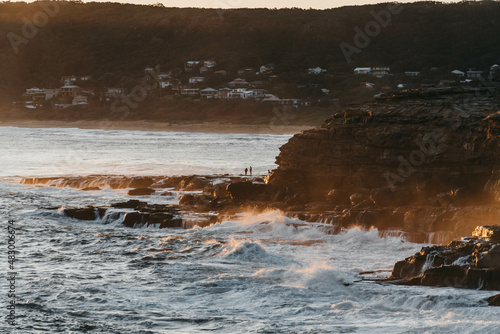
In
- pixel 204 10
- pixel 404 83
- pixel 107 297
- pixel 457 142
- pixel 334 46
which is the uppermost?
pixel 204 10

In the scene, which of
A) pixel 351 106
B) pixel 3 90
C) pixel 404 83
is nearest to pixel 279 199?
pixel 351 106

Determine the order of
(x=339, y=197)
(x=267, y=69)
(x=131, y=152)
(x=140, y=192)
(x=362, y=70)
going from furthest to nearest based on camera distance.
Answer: (x=267, y=69) < (x=362, y=70) < (x=131, y=152) < (x=140, y=192) < (x=339, y=197)

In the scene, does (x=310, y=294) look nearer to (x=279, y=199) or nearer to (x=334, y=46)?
(x=279, y=199)

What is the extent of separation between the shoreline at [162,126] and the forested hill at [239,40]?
67.1 ft

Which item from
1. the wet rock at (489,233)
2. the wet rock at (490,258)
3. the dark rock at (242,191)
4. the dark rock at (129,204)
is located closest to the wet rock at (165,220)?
the dark rock at (129,204)

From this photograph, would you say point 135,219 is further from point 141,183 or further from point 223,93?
point 223,93

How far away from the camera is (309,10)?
557 feet

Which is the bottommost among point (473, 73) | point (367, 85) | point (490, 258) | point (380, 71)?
point (490, 258)

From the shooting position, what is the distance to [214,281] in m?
19.1

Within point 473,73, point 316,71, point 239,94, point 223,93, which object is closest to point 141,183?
point 239,94

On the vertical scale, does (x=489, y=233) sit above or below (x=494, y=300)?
above

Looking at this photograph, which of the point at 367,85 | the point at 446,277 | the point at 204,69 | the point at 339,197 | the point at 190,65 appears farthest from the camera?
the point at 190,65

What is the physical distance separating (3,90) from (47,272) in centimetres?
11299

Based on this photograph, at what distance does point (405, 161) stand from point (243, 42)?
12110 centimetres
